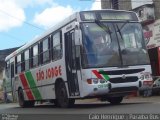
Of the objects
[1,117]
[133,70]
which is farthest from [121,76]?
[1,117]

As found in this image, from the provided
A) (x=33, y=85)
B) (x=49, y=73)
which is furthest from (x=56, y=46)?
(x=33, y=85)

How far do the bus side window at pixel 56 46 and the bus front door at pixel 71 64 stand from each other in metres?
0.69

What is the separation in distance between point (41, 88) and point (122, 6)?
1482 cm

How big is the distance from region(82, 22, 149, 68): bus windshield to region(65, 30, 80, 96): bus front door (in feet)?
2.31

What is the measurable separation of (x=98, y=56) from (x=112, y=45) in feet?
Answer: 2.23

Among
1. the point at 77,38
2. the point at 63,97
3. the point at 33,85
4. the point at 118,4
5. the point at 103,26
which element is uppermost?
the point at 118,4

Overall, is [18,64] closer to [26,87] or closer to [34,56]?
[26,87]

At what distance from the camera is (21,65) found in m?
23.0

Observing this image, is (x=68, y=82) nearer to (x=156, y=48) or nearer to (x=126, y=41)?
(x=126, y=41)

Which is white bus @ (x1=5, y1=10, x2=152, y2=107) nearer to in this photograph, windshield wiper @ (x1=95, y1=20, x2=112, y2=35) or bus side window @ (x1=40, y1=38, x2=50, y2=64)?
windshield wiper @ (x1=95, y1=20, x2=112, y2=35)

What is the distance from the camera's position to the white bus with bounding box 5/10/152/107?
15.3 m

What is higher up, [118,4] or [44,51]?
[118,4]

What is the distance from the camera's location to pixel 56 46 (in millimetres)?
17578

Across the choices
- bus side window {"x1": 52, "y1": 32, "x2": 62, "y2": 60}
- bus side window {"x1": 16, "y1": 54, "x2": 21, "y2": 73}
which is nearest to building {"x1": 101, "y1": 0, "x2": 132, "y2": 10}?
bus side window {"x1": 16, "y1": 54, "x2": 21, "y2": 73}
